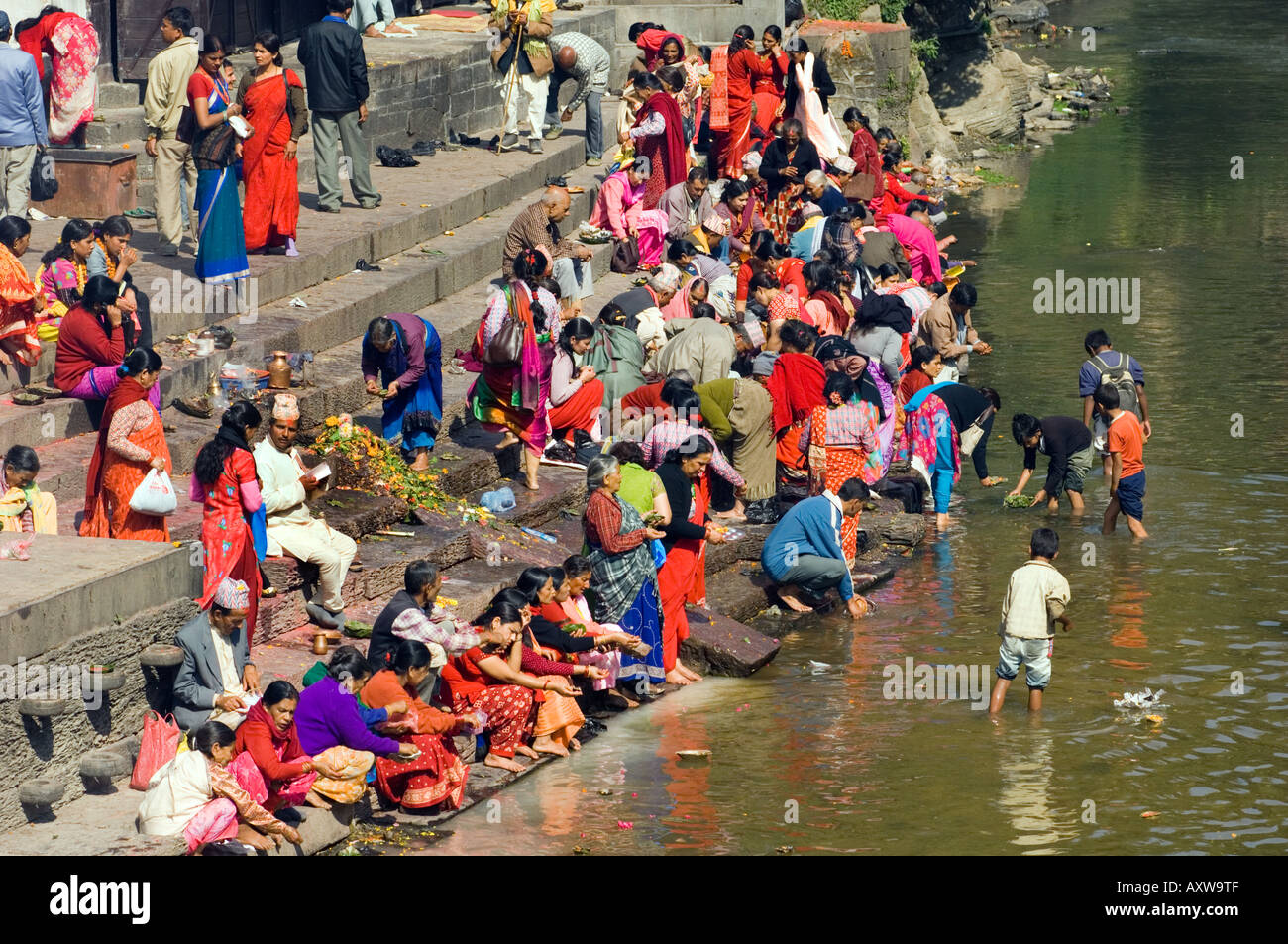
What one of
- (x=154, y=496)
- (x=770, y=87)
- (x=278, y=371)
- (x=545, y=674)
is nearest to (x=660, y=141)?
(x=770, y=87)

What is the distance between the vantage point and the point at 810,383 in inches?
512

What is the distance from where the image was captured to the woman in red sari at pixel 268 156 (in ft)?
43.0

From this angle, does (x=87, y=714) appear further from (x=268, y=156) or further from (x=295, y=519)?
(x=268, y=156)

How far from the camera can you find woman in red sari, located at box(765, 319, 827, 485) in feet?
42.6

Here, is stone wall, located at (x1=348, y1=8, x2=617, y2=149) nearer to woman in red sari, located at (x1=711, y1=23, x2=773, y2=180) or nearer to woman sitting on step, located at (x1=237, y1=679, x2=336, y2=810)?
woman in red sari, located at (x1=711, y1=23, x2=773, y2=180)

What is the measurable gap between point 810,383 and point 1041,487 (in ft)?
7.25

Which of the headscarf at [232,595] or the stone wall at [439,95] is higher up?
the stone wall at [439,95]

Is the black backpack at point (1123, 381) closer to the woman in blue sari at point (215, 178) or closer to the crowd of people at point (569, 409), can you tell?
the crowd of people at point (569, 409)

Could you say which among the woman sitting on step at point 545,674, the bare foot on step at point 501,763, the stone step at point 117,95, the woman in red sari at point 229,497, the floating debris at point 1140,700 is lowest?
the floating debris at point 1140,700

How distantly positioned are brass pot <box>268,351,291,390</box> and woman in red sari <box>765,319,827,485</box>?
337 cm

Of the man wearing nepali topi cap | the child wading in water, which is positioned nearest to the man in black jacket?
the man wearing nepali topi cap

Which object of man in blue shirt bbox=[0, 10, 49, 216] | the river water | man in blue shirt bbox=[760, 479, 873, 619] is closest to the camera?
the river water

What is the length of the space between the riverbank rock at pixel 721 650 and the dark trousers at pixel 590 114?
Answer: 8.06 meters

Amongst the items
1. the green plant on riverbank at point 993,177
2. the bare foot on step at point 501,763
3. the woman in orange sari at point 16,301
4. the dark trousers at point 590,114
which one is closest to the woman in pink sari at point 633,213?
the dark trousers at point 590,114
